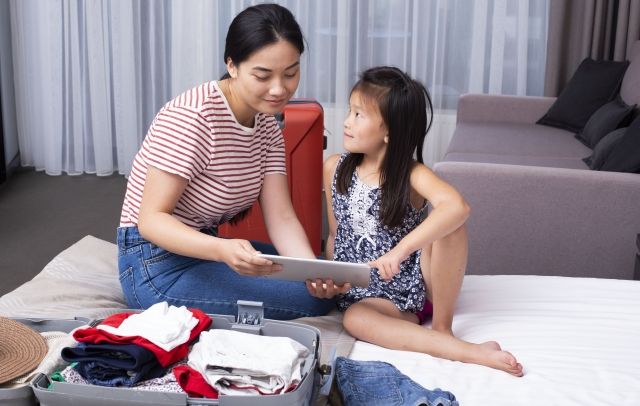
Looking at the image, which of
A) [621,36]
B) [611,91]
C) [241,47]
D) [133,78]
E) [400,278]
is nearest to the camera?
[241,47]

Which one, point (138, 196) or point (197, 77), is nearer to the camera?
point (138, 196)

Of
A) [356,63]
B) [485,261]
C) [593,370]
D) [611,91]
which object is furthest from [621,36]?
[593,370]

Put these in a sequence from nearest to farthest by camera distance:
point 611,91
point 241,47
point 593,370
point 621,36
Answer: point 593,370
point 241,47
point 611,91
point 621,36

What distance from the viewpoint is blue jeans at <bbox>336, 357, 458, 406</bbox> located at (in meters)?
1.76

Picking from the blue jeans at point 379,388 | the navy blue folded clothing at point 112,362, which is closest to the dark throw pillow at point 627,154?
the blue jeans at point 379,388

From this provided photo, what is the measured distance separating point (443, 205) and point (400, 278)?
0.25 m

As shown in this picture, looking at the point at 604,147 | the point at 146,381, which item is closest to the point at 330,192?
the point at 146,381

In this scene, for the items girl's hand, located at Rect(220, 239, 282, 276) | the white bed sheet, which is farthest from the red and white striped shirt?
the white bed sheet

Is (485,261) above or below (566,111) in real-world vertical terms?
below

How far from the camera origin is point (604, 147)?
135 inches

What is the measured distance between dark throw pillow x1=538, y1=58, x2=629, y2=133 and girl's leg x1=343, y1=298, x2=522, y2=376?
2.29 metres

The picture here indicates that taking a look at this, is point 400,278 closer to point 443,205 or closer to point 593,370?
point 443,205

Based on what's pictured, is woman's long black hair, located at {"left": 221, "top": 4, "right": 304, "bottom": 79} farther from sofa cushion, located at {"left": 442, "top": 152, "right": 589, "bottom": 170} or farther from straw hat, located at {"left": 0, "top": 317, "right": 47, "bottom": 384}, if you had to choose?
sofa cushion, located at {"left": 442, "top": 152, "right": 589, "bottom": 170}

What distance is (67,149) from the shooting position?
16.5ft
